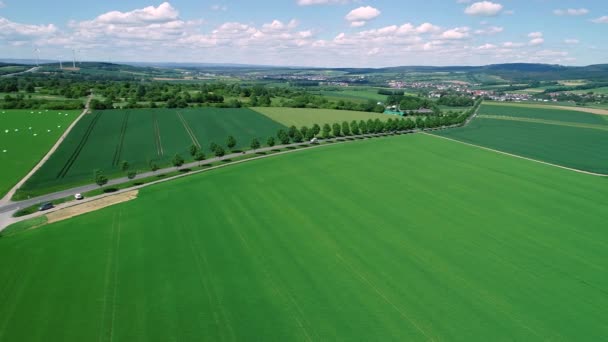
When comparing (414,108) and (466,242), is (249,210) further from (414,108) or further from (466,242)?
(414,108)

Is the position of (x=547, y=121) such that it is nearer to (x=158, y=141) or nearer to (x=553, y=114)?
(x=553, y=114)

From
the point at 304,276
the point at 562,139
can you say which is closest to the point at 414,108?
the point at 562,139

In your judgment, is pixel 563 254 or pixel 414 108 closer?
pixel 563 254

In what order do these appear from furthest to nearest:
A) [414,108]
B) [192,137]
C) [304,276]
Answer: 1. [414,108]
2. [192,137]
3. [304,276]

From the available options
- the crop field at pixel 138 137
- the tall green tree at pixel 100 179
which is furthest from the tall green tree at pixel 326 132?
the tall green tree at pixel 100 179

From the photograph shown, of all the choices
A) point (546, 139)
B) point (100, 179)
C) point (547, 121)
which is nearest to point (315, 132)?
point (100, 179)

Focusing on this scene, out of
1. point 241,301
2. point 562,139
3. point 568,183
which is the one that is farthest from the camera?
point 562,139

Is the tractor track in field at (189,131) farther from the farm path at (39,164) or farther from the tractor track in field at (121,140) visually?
the farm path at (39,164)
